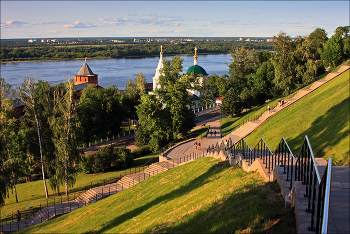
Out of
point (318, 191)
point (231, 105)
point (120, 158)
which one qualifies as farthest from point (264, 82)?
point (318, 191)

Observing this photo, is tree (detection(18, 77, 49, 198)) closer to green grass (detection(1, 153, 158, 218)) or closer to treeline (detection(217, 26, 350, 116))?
green grass (detection(1, 153, 158, 218))

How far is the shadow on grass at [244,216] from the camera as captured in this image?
609 cm

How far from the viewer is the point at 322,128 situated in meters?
15.0

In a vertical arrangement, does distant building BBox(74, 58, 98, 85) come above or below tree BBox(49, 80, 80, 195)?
above

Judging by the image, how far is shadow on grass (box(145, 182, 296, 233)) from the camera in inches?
240

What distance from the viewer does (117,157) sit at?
26.5 metres

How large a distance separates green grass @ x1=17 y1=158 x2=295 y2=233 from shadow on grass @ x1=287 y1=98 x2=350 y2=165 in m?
4.06

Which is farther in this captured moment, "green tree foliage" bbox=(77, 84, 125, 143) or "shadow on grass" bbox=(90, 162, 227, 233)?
"green tree foliage" bbox=(77, 84, 125, 143)

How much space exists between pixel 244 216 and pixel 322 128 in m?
10.2

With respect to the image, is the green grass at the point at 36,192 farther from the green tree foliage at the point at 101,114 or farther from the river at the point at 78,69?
the river at the point at 78,69

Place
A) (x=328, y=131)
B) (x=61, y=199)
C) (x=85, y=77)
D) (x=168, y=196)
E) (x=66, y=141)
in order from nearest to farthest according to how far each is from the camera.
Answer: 1. (x=168, y=196)
2. (x=328, y=131)
3. (x=61, y=199)
4. (x=66, y=141)
5. (x=85, y=77)

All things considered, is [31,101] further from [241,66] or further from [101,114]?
[241,66]

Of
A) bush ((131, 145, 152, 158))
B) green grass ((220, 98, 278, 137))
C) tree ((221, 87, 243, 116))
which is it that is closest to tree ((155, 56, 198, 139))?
bush ((131, 145, 152, 158))

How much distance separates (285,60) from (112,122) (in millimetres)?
22541
